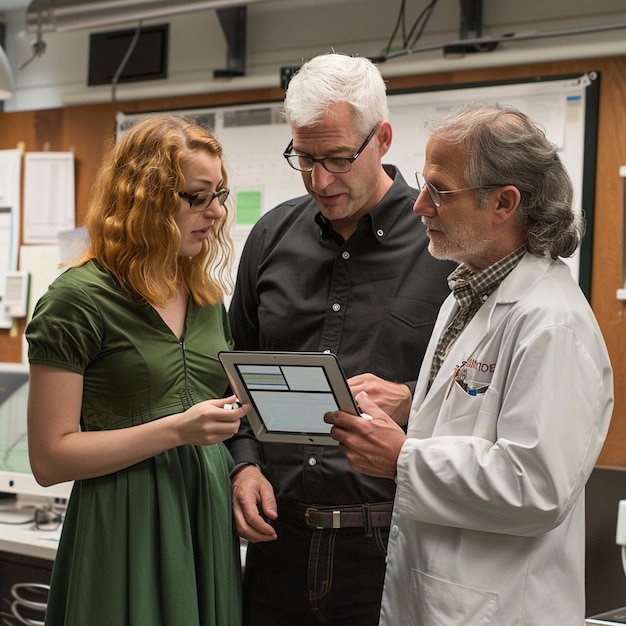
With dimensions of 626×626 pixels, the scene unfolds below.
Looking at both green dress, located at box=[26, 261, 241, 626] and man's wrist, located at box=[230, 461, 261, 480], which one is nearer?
green dress, located at box=[26, 261, 241, 626]

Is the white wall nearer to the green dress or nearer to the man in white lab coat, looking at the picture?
the man in white lab coat

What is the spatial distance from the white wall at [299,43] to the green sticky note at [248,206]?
1.29 ft

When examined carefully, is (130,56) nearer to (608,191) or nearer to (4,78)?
(4,78)

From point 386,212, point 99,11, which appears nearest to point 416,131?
point 99,11

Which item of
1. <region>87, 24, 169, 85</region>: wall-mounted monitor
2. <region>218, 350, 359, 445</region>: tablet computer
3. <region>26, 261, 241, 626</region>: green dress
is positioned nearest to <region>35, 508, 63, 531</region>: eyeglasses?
<region>26, 261, 241, 626</region>: green dress

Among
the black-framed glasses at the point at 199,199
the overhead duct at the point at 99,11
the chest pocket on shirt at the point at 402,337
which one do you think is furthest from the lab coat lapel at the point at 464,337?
the overhead duct at the point at 99,11

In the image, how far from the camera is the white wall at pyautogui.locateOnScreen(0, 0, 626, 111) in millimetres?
2816

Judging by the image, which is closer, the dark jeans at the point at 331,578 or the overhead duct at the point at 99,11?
the dark jeans at the point at 331,578

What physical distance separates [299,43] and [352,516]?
2.18 meters

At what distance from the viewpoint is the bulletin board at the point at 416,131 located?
8.97 feet

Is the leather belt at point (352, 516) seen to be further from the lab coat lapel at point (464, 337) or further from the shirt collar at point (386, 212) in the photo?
the shirt collar at point (386, 212)

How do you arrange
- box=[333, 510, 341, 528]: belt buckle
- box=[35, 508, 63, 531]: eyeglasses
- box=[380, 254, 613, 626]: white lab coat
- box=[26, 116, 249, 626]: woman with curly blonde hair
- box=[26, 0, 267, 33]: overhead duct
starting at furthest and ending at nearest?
box=[26, 0, 267, 33]: overhead duct, box=[35, 508, 63, 531]: eyeglasses, box=[333, 510, 341, 528]: belt buckle, box=[26, 116, 249, 626]: woman with curly blonde hair, box=[380, 254, 613, 626]: white lab coat

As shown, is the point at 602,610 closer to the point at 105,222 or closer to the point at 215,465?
the point at 215,465

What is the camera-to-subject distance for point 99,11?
3082 millimetres
